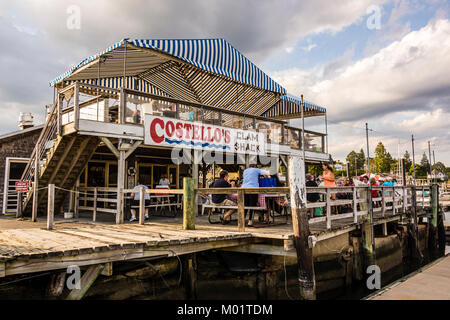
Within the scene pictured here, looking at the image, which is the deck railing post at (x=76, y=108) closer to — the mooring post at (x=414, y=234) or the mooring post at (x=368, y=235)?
the mooring post at (x=368, y=235)

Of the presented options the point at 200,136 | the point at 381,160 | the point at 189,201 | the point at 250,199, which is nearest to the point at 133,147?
A: the point at 200,136

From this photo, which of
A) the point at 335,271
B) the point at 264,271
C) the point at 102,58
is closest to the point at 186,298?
the point at 264,271

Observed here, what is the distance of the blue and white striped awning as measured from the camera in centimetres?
1674

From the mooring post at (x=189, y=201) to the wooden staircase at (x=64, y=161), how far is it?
12.2 feet

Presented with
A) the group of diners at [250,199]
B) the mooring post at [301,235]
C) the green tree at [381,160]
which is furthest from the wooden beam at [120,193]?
the green tree at [381,160]

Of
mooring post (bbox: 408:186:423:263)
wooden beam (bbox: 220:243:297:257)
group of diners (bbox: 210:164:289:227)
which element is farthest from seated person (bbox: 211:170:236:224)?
mooring post (bbox: 408:186:423:263)

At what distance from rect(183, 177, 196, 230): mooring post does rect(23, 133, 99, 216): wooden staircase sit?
372 centimetres

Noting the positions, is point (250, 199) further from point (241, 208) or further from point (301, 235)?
point (301, 235)

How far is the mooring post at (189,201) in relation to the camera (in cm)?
712

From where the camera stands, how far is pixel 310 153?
649 inches

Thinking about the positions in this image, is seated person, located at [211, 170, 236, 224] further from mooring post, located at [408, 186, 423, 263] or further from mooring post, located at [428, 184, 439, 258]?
mooring post, located at [428, 184, 439, 258]

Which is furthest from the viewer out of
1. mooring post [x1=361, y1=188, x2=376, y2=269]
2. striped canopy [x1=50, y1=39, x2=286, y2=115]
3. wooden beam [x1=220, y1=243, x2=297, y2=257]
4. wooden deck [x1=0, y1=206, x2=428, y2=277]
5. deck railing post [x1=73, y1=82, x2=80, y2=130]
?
striped canopy [x1=50, y1=39, x2=286, y2=115]

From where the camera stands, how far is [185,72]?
13398 mm

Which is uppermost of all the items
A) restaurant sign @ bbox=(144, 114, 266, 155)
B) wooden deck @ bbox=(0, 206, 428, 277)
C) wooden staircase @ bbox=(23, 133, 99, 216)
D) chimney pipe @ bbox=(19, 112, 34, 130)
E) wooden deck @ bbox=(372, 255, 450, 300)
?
chimney pipe @ bbox=(19, 112, 34, 130)
